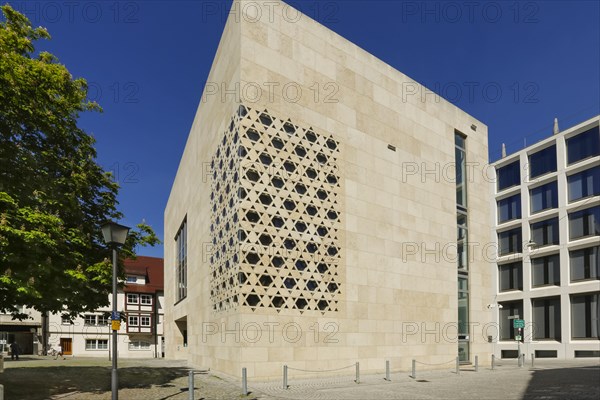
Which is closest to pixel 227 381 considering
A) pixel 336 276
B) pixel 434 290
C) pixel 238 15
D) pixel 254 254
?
pixel 254 254

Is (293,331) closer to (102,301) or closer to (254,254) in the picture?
(254,254)

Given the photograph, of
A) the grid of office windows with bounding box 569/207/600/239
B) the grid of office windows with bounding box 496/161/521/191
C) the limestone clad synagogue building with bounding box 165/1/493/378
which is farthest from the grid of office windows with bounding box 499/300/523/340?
the limestone clad synagogue building with bounding box 165/1/493/378

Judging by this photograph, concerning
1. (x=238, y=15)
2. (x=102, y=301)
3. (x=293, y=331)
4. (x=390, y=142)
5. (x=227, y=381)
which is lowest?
(x=227, y=381)

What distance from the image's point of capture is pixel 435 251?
2828 cm

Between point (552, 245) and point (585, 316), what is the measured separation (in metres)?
7.38

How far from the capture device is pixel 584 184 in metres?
44.4

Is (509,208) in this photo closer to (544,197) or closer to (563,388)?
(544,197)

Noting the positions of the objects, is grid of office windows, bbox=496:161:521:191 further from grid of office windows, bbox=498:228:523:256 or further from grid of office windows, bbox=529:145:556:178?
grid of office windows, bbox=498:228:523:256

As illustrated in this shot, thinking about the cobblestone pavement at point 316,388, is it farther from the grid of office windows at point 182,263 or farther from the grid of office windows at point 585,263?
the grid of office windows at point 585,263

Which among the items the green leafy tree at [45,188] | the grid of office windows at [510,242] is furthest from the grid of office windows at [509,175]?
the green leafy tree at [45,188]

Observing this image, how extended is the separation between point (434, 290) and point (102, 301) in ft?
61.0

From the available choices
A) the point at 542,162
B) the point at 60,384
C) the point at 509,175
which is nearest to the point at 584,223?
the point at 542,162

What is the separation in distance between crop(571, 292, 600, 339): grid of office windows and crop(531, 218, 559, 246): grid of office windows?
6013 millimetres

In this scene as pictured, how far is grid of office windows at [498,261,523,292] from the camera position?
50.6m
